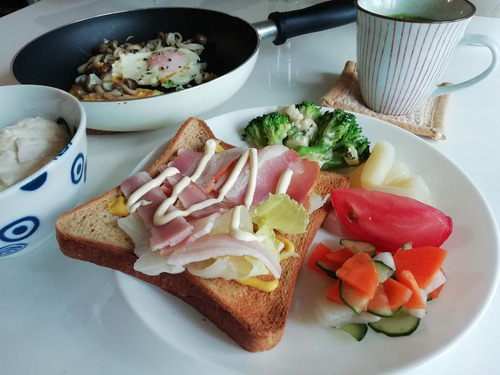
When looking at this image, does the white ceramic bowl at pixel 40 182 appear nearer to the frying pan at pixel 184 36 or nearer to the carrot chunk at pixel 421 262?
the frying pan at pixel 184 36

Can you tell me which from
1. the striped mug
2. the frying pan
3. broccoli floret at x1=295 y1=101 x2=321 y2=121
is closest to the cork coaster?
the striped mug

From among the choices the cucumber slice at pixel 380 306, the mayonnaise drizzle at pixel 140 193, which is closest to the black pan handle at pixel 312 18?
the mayonnaise drizzle at pixel 140 193

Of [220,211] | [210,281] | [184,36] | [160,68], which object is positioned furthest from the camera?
[184,36]

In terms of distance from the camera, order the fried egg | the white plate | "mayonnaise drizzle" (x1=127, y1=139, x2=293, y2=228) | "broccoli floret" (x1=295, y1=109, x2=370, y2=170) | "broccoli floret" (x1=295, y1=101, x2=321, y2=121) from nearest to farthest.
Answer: the white plate → "mayonnaise drizzle" (x1=127, y1=139, x2=293, y2=228) → "broccoli floret" (x1=295, y1=109, x2=370, y2=170) → "broccoli floret" (x1=295, y1=101, x2=321, y2=121) → the fried egg

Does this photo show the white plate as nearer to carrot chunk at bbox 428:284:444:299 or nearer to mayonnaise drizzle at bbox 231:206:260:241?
carrot chunk at bbox 428:284:444:299

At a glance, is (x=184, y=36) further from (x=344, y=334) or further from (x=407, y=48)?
(x=344, y=334)

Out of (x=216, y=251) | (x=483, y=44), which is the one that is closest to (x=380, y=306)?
(x=216, y=251)
